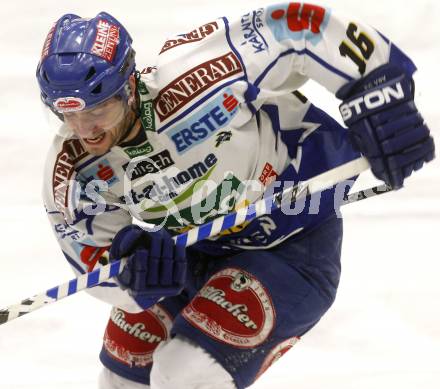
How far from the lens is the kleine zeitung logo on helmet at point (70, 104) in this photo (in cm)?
258

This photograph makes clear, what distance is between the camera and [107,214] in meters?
2.85

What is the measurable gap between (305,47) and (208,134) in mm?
304

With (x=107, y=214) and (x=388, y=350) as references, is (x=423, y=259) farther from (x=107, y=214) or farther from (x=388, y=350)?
(x=107, y=214)

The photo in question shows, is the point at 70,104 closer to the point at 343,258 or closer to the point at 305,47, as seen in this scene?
the point at 305,47

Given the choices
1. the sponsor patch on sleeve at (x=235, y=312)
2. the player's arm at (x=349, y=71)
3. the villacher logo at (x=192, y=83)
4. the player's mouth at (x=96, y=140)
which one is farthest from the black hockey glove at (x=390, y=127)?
the player's mouth at (x=96, y=140)

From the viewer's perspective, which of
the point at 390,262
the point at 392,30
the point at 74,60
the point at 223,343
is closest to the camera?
the point at 74,60

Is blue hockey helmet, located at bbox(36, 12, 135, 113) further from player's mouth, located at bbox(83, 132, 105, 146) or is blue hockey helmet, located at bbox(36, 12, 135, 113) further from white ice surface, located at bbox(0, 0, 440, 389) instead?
white ice surface, located at bbox(0, 0, 440, 389)

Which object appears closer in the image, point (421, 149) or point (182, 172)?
point (421, 149)

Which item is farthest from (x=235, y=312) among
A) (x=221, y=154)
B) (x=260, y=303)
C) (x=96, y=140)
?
(x=96, y=140)

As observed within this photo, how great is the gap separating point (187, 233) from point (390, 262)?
121 cm

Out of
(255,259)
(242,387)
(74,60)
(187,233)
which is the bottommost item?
(242,387)

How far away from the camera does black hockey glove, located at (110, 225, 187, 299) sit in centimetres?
261

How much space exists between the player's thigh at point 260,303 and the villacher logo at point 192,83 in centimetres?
44

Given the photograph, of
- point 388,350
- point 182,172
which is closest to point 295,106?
point 182,172
